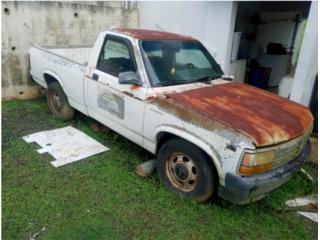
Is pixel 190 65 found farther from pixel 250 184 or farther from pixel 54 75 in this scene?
pixel 54 75

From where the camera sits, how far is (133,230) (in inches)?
115

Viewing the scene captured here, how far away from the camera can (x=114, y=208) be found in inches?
127

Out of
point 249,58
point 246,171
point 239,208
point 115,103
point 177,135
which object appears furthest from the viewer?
point 249,58

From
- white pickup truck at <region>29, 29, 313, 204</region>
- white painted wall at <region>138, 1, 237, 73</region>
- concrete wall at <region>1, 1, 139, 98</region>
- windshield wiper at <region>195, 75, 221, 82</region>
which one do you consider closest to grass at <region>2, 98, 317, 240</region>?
white pickup truck at <region>29, 29, 313, 204</region>

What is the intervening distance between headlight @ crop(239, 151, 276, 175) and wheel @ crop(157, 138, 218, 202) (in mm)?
432

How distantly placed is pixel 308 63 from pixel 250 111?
273cm

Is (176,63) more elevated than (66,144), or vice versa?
(176,63)

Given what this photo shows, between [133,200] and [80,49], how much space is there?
155 inches

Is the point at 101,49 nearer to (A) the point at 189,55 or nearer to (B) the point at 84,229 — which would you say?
(A) the point at 189,55

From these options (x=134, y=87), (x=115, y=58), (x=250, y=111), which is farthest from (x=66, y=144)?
(x=250, y=111)

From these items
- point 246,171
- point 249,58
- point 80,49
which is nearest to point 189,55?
point 246,171

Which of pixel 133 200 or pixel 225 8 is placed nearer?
pixel 133 200

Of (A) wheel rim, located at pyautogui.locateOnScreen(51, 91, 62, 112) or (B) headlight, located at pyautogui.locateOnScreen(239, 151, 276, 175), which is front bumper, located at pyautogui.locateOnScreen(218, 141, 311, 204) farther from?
(A) wheel rim, located at pyautogui.locateOnScreen(51, 91, 62, 112)

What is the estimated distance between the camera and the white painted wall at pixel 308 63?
498cm
